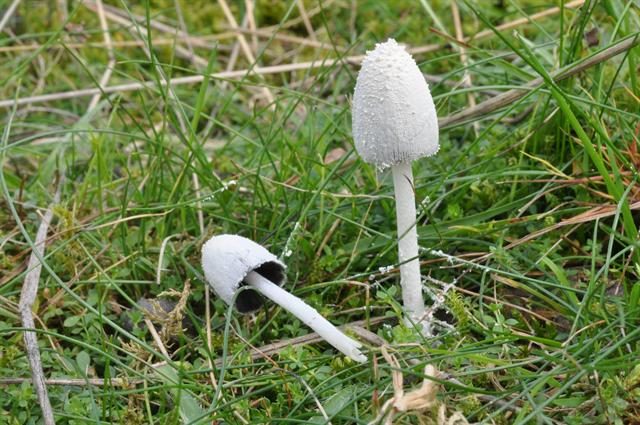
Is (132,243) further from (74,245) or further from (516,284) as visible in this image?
(516,284)

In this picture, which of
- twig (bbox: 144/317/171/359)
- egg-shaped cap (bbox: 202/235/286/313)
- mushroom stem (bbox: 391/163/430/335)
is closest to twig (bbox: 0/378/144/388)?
twig (bbox: 144/317/171/359)

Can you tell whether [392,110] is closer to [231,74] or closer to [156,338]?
[156,338]

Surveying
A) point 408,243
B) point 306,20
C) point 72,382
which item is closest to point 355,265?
point 408,243

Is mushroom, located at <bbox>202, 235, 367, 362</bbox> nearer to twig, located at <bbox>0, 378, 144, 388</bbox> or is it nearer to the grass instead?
the grass

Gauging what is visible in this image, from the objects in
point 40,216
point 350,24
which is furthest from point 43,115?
point 350,24

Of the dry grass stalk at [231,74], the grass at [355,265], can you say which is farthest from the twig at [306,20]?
the grass at [355,265]

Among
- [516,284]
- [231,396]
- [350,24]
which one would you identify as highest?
[350,24]
